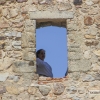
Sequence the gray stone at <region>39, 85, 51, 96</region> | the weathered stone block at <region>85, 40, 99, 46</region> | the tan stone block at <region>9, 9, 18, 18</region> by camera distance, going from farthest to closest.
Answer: the tan stone block at <region>9, 9, 18, 18</region>, the weathered stone block at <region>85, 40, 99, 46</region>, the gray stone at <region>39, 85, 51, 96</region>

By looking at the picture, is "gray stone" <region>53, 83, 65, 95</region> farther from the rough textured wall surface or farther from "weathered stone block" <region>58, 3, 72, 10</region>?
"weathered stone block" <region>58, 3, 72, 10</region>

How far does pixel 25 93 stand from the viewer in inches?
340

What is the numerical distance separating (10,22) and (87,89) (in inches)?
72.8

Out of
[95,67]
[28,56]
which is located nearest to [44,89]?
[28,56]

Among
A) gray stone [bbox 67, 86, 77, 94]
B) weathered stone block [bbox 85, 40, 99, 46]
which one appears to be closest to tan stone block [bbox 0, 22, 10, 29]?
weathered stone block [bbox 85, 40, 99, 46]

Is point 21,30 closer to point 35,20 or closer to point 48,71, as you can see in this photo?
point 35,20

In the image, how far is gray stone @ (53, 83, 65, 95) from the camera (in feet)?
28.3

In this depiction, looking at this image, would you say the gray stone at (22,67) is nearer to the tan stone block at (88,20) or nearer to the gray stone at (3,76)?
the gray stone at (3,76)

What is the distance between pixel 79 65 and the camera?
8.75 m

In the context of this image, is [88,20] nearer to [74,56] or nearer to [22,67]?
[74,56]

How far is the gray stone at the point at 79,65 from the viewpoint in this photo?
8.73 meters

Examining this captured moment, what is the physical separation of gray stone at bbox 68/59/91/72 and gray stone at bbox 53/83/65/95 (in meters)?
0.32

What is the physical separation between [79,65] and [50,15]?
1.05m

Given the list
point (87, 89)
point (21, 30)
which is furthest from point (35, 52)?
point (87, 89)
